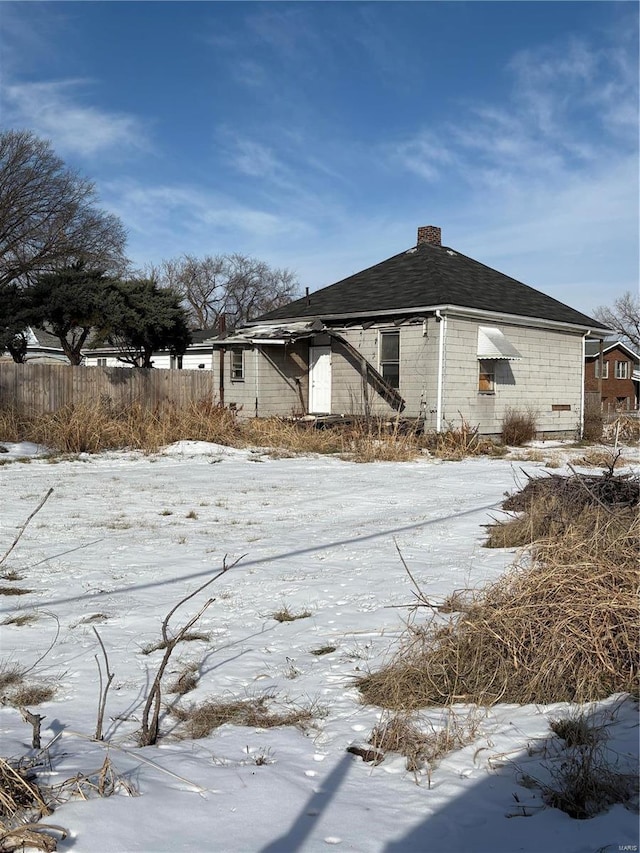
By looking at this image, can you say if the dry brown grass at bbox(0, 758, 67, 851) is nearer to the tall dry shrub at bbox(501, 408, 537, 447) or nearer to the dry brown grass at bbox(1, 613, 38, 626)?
the dry brown grass at bbox(1, 613, 38, 626)

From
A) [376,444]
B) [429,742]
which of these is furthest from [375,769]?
[376,444]

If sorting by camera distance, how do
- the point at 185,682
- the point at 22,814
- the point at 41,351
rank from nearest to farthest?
the point at 22,814 → the point at 185,682 → the point at 41,351

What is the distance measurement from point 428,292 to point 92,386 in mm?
8093

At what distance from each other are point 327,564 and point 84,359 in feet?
108

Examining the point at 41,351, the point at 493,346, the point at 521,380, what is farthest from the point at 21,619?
the point at 41,351

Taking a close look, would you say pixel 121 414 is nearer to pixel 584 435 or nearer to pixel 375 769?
pixel 584 435

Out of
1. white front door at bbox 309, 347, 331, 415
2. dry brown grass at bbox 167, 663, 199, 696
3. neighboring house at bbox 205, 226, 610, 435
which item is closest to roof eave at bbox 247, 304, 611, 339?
neighboring house at bbox 205, 226, 610, 435

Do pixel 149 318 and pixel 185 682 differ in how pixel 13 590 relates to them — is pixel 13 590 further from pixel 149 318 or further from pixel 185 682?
pixel 149 318

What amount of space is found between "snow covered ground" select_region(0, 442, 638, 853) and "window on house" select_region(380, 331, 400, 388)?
849 cm

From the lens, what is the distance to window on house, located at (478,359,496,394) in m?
18.5

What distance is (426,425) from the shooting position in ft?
57.6

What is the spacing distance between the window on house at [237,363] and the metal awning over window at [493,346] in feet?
21.2

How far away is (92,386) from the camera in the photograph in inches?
675

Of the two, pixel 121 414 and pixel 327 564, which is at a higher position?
pixel 121 414
